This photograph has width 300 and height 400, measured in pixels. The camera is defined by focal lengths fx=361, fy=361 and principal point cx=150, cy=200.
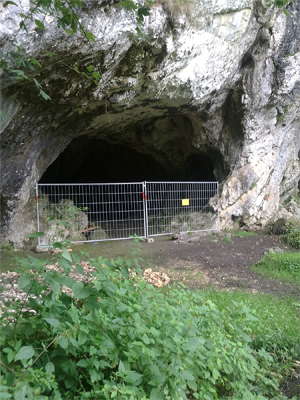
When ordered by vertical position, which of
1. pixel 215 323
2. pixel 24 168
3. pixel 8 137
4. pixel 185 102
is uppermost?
pixel 185 102

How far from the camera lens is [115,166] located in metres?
13.6

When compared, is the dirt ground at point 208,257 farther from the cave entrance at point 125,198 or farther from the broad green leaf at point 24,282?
the broad green leaf at point 24,282

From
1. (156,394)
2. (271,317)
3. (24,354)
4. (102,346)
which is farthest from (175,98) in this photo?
(24,354)

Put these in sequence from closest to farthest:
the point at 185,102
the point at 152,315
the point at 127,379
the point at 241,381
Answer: the point at 127,379, the point at 152,315, the point at 241,381, the point at 185,102

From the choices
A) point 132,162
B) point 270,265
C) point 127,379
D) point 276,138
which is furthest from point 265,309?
point 132,162

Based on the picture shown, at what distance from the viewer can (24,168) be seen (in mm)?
6543

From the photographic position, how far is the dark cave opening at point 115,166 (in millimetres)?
10953

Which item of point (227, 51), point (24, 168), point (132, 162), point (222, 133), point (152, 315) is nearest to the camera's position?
point (152, 315)

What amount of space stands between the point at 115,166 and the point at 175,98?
6.48 m

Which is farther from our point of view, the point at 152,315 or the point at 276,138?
the point at 276,138

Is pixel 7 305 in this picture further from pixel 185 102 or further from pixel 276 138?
pixel 276 138

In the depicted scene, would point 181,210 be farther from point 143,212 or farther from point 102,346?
point 102,346

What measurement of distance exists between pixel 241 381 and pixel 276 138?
29.5ft

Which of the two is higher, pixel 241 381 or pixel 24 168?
pixel 24 168
